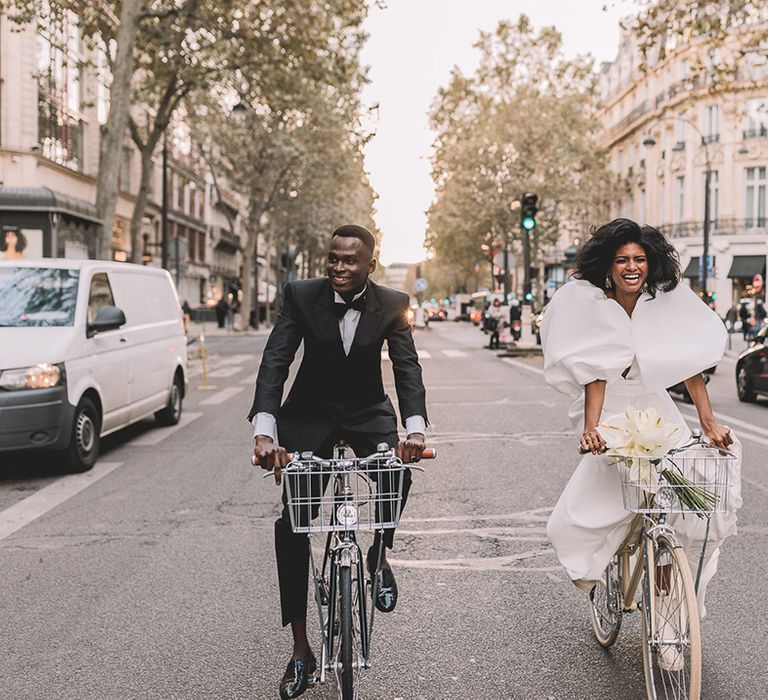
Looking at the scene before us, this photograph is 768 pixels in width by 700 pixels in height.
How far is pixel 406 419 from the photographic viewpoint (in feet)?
11.8

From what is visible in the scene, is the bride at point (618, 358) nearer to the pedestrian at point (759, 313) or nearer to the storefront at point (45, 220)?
the storefront at point (45, 220)

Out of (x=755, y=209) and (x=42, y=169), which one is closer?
(x=42, y=169)

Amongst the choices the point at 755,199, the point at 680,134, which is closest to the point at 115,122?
the point at 755,199

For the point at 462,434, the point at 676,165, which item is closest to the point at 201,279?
the point at 676,165

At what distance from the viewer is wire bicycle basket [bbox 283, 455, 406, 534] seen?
120 inches

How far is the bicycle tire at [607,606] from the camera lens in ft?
12.8

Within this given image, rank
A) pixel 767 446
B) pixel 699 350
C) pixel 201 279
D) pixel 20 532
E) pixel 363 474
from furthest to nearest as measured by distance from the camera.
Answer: pixel 201 279 → pixel 767 446 → pixel 20 532 → pixel 699 350 → pixel 363 474

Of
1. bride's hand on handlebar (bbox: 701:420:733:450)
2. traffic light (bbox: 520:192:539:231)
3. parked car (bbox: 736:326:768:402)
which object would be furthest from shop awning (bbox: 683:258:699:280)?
bride's hand on handlebar (bbox: 701:420:733:450)

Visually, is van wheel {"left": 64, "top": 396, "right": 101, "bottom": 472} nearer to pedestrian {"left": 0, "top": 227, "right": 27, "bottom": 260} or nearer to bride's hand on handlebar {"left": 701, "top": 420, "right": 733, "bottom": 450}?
pedestrian {"left": 0, "top": 227, "right": 27, "bottom": 260}

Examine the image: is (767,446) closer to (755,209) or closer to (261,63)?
(261,63)

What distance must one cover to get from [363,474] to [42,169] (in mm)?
32177

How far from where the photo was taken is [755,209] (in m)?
53.8

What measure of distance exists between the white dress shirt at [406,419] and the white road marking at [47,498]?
378 centimetres

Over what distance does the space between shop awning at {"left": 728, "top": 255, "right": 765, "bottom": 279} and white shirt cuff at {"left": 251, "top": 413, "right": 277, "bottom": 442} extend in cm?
5360
